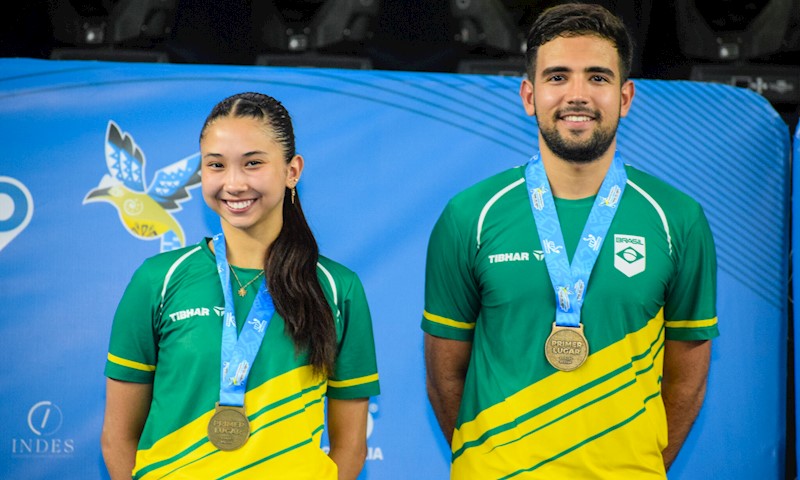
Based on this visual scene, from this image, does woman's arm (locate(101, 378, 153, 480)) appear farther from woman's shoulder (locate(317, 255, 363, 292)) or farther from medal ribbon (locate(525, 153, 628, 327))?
medal ribbon (locate(525, 153, 628, 327))

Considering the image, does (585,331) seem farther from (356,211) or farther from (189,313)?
(356,211)

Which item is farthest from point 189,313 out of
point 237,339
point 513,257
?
point 513,257

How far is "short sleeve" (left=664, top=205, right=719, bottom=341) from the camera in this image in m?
2.62

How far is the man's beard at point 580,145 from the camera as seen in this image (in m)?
2.59

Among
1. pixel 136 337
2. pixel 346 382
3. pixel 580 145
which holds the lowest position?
pixel 346 382

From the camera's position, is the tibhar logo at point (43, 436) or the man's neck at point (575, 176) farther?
the tibhar logo at point (43, 436)

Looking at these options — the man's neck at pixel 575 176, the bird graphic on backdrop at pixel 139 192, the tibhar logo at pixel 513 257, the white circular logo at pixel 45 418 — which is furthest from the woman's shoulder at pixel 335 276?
the white circular logo at pixel 45 418

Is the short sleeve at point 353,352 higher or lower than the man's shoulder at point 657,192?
lower

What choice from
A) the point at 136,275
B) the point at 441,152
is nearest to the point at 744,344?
the point at 441,152

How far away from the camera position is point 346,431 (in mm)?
2600

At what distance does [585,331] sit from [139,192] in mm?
1734

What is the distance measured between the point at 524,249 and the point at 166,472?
1.11m

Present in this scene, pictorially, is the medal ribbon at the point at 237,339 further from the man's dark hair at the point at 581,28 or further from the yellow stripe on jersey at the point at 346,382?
the man's dark hair at the point at 581,28

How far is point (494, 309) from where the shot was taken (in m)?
2.60
